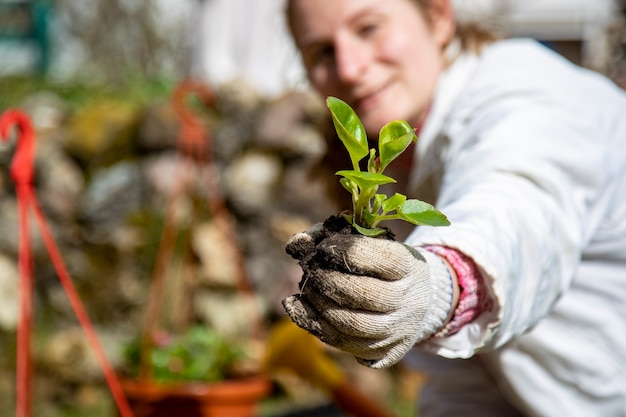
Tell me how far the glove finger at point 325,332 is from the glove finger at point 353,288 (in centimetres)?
3

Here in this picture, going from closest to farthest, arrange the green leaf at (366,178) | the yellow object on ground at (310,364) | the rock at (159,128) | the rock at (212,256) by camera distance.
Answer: the green leaf at (366,178)
the yellow object on ground at (310,364)
the rock at (212,256)
the rock at (159,128)

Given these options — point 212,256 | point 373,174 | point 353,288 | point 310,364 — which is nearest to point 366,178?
point 373,174

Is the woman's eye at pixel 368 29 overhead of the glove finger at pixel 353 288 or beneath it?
overhead

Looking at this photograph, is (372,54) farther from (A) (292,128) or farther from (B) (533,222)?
(A) (292,128)

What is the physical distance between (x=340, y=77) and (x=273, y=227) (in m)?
2.14

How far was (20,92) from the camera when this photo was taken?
14.0ft

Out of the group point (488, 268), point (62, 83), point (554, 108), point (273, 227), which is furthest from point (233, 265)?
point (488, 268)

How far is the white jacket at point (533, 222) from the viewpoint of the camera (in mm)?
1078

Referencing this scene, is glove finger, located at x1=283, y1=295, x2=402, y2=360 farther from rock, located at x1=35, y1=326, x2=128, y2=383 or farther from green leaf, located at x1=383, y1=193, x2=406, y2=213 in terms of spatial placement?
rock, located at x1=35, y1=326, x2=128, y2=383

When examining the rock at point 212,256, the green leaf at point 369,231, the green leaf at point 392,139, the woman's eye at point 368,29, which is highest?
the woman's eye at point 368,29

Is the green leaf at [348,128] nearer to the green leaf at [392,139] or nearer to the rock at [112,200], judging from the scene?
the green leaf at [392,139]

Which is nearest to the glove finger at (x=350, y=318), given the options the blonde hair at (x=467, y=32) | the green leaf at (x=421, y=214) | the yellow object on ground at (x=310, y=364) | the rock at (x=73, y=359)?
the green leaf at (x=421, y=214)

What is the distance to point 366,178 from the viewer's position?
32.9 inches

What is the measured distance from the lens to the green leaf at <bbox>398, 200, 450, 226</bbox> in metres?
0.86
